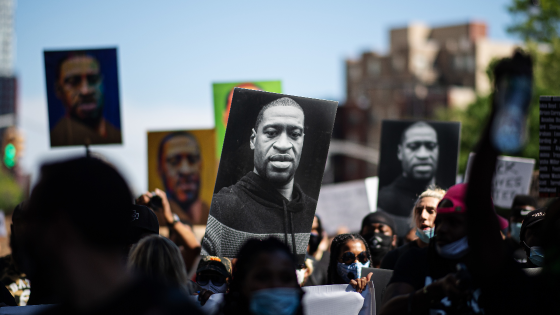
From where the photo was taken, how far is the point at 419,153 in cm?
621

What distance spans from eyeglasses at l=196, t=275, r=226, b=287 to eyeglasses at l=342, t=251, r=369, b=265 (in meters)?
0.85

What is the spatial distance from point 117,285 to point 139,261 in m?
1.41

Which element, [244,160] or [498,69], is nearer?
[498,69]

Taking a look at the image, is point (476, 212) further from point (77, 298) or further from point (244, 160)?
point (244, 160)

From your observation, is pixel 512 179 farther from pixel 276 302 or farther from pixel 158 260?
pixel 276 302

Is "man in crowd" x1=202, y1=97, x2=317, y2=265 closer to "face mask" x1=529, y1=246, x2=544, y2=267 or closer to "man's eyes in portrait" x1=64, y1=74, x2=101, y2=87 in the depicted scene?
"face mask" x1=529, y1=246, x2=544, y2=267

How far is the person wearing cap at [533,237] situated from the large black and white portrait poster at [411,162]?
1853 mm

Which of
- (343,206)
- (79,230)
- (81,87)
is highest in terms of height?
(81,87)

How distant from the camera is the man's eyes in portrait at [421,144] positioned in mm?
6202

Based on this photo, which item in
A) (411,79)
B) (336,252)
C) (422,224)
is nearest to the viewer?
(336,252)

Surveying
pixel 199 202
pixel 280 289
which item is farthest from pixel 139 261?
pixel 199 202

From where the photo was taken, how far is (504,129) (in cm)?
193

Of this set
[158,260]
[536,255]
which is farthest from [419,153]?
[158,260]

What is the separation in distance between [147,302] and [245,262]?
1.13m
